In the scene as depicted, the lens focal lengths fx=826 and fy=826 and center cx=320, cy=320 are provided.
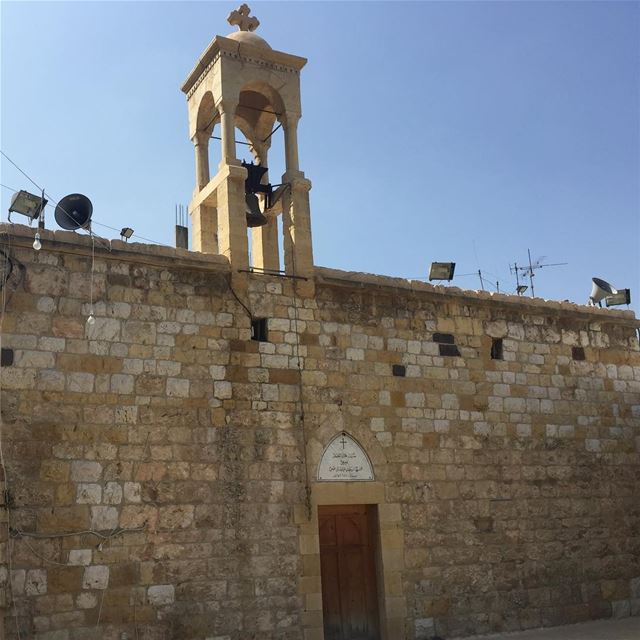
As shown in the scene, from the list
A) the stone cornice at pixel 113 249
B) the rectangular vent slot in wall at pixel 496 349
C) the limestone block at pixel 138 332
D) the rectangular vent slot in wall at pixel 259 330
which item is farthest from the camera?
the rectangular vent slot in wall at pixel 496 349

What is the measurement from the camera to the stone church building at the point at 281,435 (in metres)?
8.45

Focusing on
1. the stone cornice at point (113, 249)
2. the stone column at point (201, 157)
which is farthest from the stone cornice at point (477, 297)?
the stone column at point (201, 157)

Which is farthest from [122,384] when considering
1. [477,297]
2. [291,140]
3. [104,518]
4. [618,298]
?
[618,298]

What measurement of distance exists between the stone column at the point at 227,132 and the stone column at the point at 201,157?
2.90ft

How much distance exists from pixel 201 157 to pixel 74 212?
9.21 feet

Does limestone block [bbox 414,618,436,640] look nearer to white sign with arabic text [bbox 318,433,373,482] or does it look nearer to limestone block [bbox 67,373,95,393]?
white sign with arabic text [bbox 318,433,373,482]

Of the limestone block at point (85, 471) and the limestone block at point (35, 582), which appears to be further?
the limestone block at point (85, 471)

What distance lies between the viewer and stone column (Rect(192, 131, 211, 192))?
11.4m

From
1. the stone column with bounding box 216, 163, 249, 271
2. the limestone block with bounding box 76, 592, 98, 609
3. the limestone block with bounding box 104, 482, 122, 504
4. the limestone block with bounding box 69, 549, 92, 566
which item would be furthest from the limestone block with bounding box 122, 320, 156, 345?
the limestone block with bounding box 76, 592, 98, 609

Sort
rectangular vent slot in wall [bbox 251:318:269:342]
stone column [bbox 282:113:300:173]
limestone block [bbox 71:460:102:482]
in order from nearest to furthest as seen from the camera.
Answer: limestone block [bbox 71:460:102:482]
rectangular vent slot in wall [bbox 251:318:269:342]
stone column [bbox 282:113:300:173]

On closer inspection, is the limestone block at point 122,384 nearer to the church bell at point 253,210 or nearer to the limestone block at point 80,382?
the limestone block at point 80,382

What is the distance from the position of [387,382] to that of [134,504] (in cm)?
361

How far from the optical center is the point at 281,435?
9.66 metres

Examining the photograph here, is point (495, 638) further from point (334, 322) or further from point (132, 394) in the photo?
point (132, 394)
